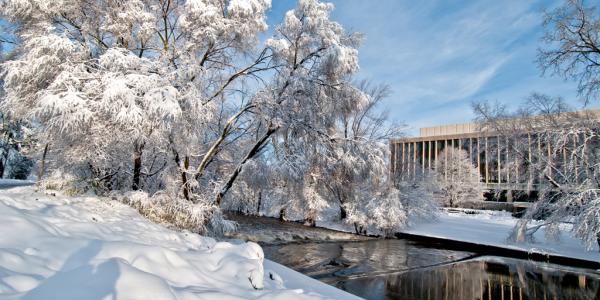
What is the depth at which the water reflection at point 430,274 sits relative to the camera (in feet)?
29.2

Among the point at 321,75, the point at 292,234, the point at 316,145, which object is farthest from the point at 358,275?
the point at 292,234

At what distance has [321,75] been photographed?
1102 centimetres

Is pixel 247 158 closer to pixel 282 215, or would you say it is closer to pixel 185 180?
pixel 185 180

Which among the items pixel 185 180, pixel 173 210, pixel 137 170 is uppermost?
pixel 137 170

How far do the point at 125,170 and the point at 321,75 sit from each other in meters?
6.55

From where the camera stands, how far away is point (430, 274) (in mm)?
10875

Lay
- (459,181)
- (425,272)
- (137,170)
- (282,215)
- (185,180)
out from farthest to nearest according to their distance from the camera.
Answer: (459,181)
(282,215)
(425,272)
(185,180)
(137,170)

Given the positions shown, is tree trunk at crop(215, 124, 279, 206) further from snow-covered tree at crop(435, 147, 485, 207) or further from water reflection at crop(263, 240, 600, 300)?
snow-covered tree at crop(435, 147, 485, 207)

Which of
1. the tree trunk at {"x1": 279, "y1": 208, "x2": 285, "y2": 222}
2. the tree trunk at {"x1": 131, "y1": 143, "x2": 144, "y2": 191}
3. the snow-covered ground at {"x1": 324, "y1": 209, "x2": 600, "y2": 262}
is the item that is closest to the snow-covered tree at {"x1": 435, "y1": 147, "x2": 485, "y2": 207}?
the snow-covered ground at {"x1": 324, "y1": 209, "x2": 600, "y2": 262}

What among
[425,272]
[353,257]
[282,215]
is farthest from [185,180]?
[282,215]

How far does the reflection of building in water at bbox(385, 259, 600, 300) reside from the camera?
344 inches

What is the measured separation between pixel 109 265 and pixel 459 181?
148 feet

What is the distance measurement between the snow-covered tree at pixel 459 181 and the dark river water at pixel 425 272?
26288 mm

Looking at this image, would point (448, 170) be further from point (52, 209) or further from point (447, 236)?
point (52, 209)
